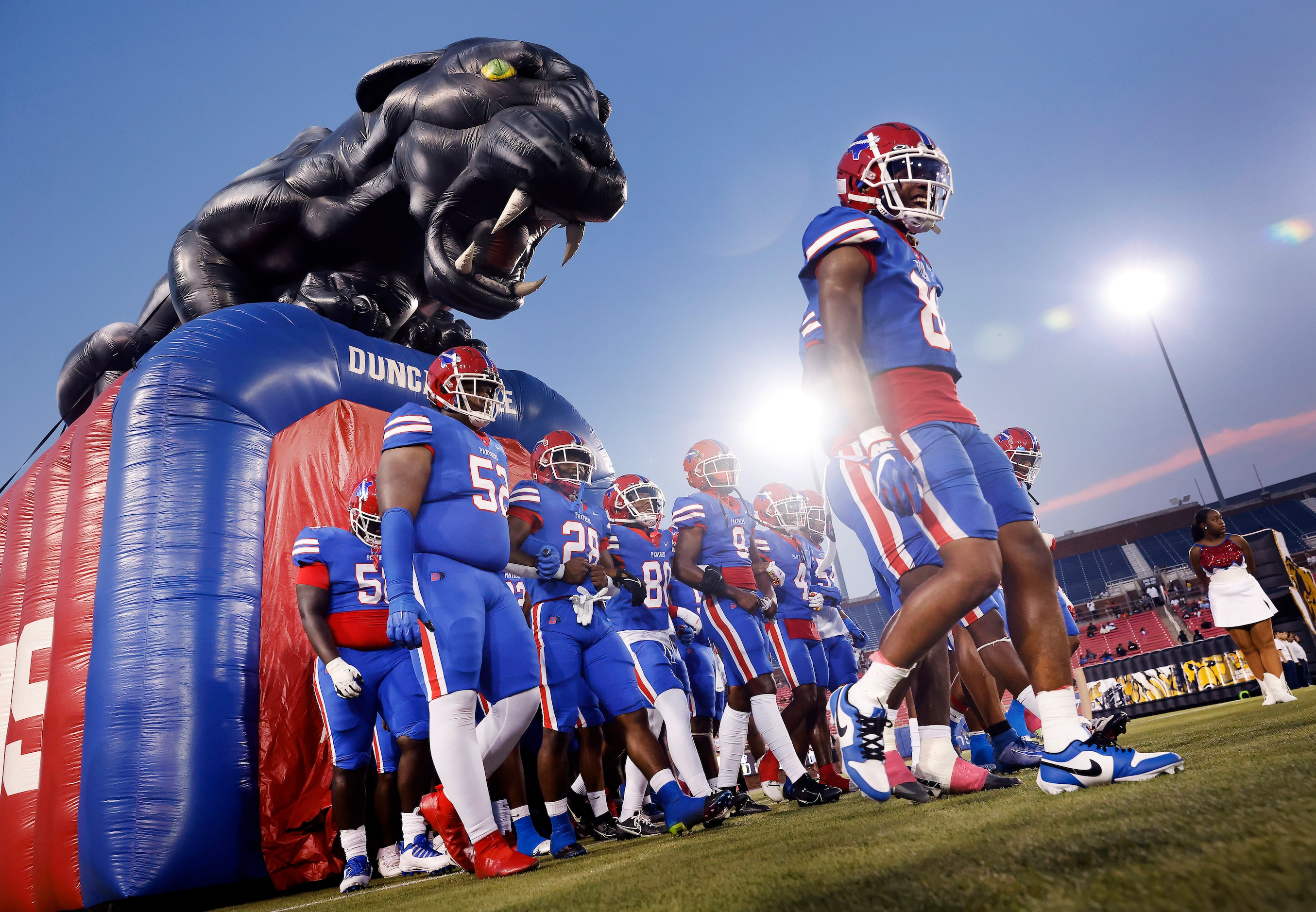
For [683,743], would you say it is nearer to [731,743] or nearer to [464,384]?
[731,743]

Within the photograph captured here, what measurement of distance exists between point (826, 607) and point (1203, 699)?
6751 millimetres

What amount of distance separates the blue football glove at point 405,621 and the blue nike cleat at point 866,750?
149 cm

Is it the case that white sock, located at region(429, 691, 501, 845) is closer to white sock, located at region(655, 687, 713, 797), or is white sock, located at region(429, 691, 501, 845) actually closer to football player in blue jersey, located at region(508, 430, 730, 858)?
football player in blue jersey, located at region(508, 430, 730, 858)

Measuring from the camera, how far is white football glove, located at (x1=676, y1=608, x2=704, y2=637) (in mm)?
6035

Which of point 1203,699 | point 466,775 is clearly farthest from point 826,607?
point 1203,699

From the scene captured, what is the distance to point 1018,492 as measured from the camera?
2.66 meters

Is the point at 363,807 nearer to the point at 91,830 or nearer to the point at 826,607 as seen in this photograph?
the point at 91,830

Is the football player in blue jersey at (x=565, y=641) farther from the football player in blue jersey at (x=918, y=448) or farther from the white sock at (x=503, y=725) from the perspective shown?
the football player in blue jersey at (x=918, y=448)

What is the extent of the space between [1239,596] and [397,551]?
6494 mm

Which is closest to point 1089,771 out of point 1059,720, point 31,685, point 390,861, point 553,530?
point 1059,720

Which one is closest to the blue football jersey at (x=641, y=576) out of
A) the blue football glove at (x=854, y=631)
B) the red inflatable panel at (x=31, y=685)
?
the blue football glove at (x=854, y=631)

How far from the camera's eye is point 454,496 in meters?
3.30

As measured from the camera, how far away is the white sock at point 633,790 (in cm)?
507

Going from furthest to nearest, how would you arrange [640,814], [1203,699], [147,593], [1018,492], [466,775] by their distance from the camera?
[1203,699] → [640,814] → [147,593] → [466,775] → [1018,492]
